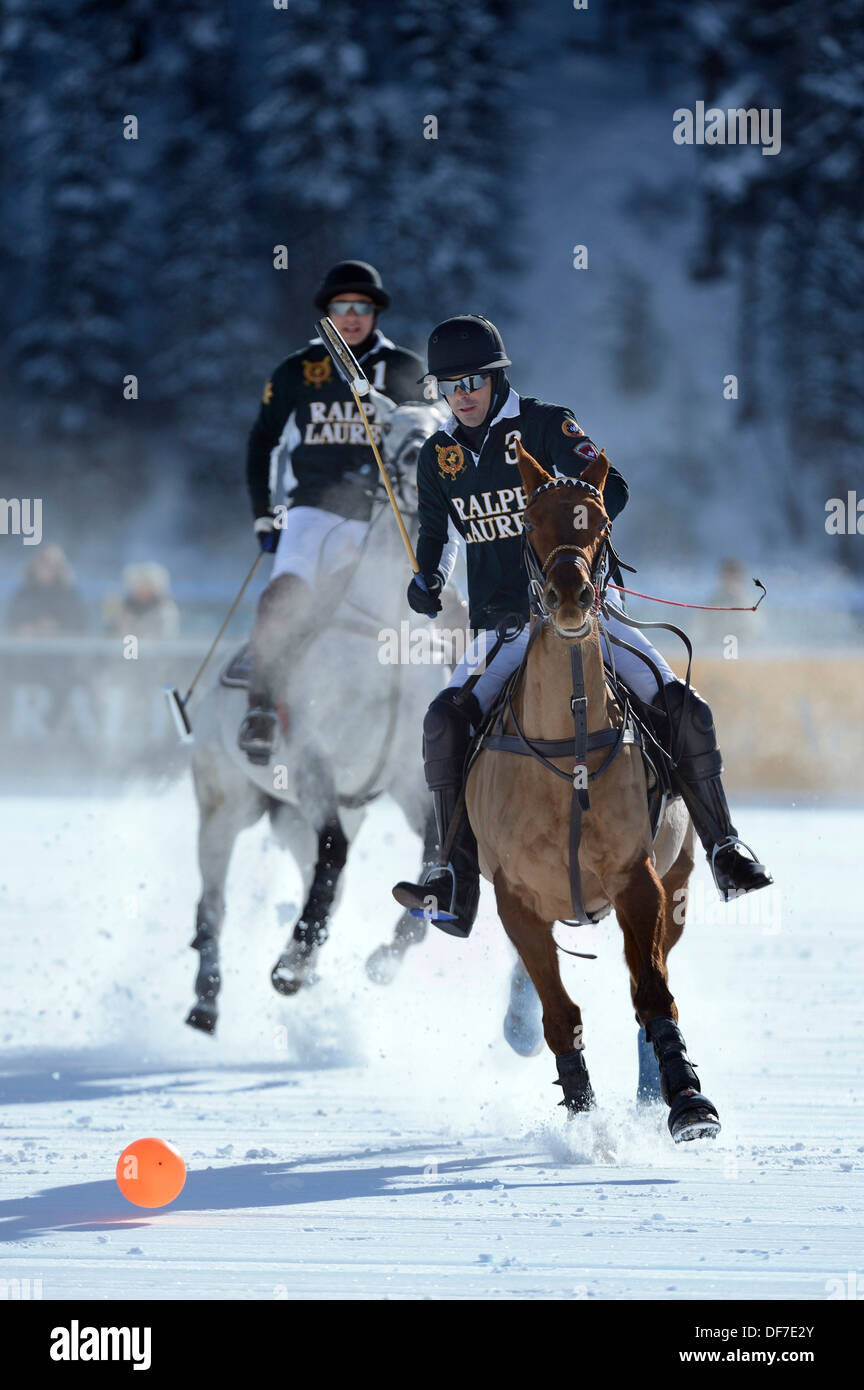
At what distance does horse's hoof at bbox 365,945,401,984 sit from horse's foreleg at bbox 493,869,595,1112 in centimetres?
216

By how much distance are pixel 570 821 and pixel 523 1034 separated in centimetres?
163

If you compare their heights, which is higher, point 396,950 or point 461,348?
point 461,348

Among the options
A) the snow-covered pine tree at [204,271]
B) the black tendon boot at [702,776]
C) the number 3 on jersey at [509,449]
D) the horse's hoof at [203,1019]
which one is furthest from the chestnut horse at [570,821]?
the snow-covered pine tree at [204,271]

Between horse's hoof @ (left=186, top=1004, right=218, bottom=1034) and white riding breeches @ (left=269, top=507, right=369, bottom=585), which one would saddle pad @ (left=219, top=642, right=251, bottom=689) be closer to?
white riding breeches @ (left=269, top=507, right=369, bottom=585)

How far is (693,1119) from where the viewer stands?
497cm

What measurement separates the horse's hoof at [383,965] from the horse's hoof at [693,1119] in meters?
2.82

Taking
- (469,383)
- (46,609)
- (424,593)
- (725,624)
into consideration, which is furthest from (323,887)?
(46,609)

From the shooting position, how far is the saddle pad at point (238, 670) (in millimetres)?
8508

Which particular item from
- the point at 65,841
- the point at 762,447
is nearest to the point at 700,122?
the point at 762,447

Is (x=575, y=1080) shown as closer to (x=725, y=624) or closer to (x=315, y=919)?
A: (x=315, y=919)

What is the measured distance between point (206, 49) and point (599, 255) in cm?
1091

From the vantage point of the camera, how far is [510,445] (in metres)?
6.12

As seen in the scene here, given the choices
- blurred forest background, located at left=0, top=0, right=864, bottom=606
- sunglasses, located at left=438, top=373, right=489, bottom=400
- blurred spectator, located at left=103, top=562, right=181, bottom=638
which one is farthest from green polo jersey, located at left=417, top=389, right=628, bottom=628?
blurred forest background, located at left=0, top=0, right=864, bottom=606

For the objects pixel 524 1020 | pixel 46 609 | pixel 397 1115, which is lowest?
Answer: pixel 397 1115
